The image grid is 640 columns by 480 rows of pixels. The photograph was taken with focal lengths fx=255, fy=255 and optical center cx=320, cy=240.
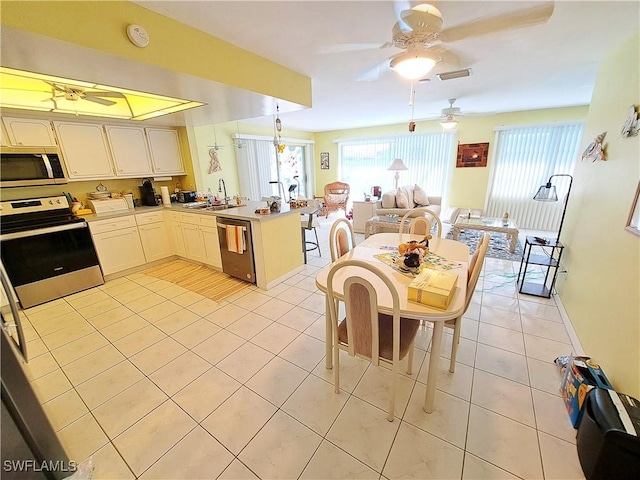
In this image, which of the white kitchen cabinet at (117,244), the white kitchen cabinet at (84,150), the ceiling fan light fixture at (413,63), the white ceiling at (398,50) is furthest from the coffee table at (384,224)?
the white kitchen cabinet at (84,150)

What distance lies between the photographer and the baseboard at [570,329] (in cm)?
196

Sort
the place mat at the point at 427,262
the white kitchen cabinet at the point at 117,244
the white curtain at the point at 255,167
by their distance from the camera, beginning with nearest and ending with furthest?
1. the place mat at the point at 427,262
2. the white kitchen cabinet at the point at 117,244
3. the white curtain at the point at 255,167

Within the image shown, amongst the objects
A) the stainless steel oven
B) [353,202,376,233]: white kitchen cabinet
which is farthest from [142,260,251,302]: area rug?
[353,202,376,233]: white kitchen cabinet

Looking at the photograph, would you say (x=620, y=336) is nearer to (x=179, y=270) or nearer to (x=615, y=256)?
(x=615, y=256)

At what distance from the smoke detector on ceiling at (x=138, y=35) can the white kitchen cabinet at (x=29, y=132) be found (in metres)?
2.33

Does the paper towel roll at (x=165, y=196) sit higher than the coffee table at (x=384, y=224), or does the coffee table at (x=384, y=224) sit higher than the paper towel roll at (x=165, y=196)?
the paper towel roll at (x=165, y=196)

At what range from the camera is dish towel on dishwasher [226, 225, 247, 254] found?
3004mm

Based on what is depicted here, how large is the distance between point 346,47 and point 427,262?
6.04 feet

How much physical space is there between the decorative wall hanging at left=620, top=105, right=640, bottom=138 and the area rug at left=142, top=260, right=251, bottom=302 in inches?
141

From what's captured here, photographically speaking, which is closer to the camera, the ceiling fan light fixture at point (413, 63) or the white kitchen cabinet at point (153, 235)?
the ceiling fan light fixture at point (413, 63)

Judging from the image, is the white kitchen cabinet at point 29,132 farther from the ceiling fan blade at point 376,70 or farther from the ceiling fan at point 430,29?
the ceiling fan at point 430,29

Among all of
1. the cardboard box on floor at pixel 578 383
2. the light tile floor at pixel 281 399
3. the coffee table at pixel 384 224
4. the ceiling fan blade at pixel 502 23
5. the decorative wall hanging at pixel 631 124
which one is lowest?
the light tile floor at pixel 281 399

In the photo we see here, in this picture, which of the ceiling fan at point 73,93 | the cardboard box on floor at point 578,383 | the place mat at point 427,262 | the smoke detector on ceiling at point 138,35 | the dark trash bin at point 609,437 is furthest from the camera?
the ceiling fan at point 73,93

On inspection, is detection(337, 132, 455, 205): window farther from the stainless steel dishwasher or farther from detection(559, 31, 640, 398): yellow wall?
the stainless steel dishwasher
